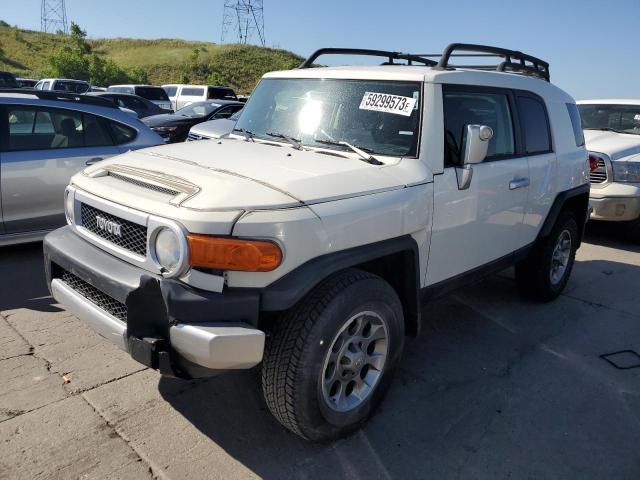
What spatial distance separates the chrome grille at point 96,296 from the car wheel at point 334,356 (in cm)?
73

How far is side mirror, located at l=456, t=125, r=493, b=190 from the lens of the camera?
10.1ft

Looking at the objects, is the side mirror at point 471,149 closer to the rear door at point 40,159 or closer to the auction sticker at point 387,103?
the auction sticker at point 387,103

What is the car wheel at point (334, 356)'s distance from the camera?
8.00 feet

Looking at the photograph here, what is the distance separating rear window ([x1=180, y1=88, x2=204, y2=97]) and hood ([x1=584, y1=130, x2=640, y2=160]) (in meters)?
17.8

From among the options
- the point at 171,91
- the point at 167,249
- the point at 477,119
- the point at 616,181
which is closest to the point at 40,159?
the point at 167,249

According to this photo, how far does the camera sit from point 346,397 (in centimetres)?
285

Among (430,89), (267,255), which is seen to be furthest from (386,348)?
(430,89)

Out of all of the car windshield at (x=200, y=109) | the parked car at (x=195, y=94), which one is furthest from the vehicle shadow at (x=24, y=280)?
the parked car at (x=195, y=94)

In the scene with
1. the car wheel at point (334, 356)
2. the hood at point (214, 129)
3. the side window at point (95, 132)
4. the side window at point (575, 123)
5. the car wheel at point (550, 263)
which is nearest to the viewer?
the car wheel at point (334, 356)

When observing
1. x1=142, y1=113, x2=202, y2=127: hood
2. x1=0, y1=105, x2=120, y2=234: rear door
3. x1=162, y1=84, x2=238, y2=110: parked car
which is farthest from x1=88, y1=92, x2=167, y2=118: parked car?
x1=0, y1=105, x2=120, y2=234: rear door

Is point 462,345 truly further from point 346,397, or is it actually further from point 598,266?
point 598,266

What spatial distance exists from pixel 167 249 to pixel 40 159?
3512 mm

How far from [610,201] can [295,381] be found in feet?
19.5

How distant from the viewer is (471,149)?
3.11 metres
